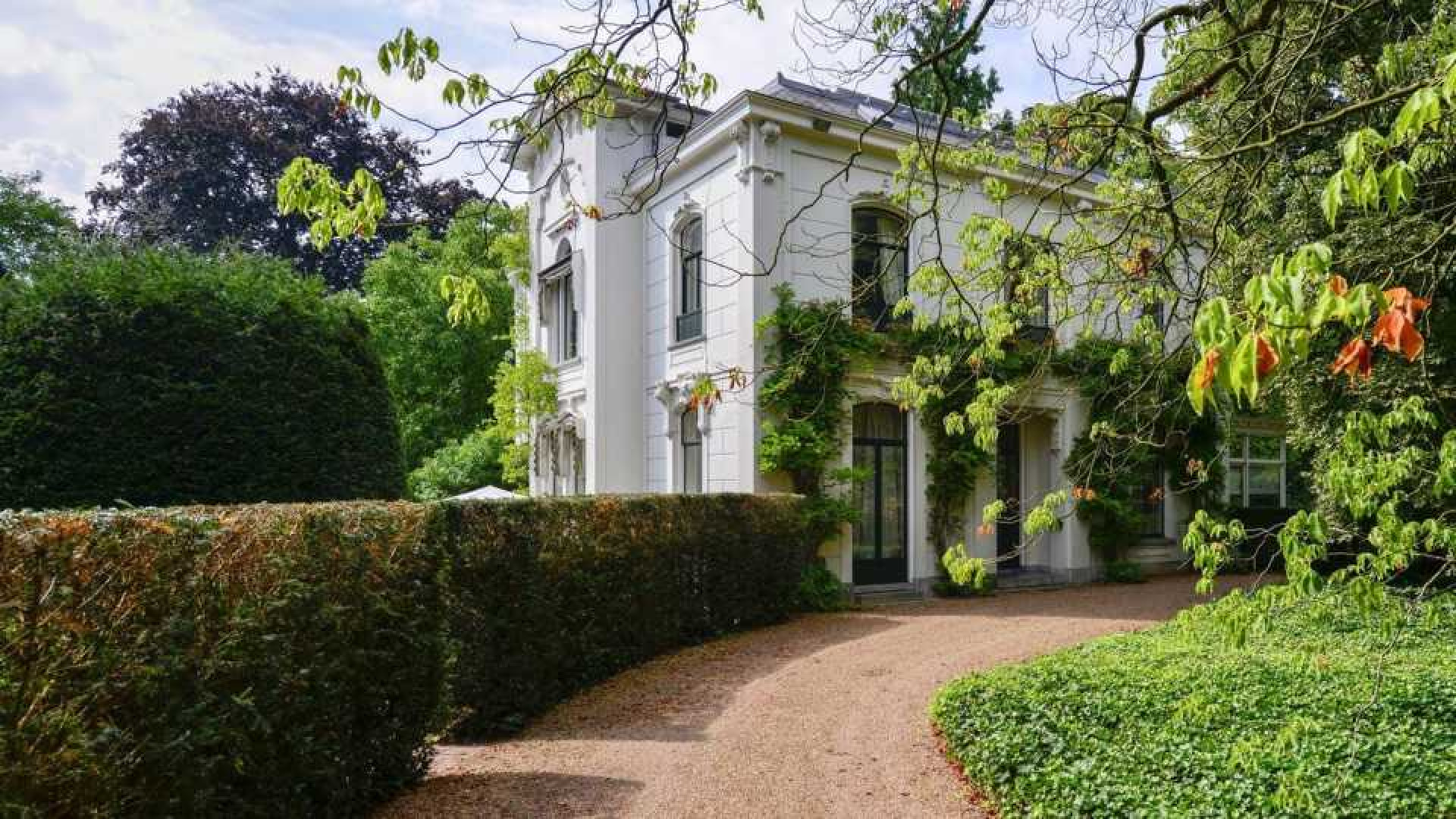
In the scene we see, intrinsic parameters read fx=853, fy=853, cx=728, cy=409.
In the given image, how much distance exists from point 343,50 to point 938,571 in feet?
37.8

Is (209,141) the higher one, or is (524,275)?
(209,141)

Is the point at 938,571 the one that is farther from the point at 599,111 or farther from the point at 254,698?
the point at 254,698

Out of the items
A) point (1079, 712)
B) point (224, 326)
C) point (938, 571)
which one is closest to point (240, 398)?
point (224, 326)

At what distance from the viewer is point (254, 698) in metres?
3.66

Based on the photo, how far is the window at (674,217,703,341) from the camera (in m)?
13.6

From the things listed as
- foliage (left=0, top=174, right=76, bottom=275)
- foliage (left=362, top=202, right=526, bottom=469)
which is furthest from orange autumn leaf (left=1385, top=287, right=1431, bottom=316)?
foliage (left=0, top=174, right=76, bottom=275)

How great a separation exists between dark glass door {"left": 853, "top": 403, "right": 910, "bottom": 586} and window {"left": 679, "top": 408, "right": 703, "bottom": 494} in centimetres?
250

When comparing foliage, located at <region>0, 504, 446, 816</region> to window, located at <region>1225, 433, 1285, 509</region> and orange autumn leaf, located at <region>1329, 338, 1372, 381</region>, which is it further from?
window, located at <region>1225, 433, 1285, 509</region>

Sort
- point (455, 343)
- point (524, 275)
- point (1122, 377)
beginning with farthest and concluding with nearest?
point (455, 343) → point (524, 275) → point (1122, 377)

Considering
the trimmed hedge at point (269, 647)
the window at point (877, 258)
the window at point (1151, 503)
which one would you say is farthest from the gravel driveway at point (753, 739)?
the window at point (1151, 503)

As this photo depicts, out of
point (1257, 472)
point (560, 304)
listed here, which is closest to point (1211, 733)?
point (560, 304)

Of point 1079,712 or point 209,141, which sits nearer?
point 1079,712

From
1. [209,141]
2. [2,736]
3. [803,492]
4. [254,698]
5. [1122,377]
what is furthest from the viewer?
[209,141]

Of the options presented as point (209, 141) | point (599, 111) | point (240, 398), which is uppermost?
point (209, 141)
